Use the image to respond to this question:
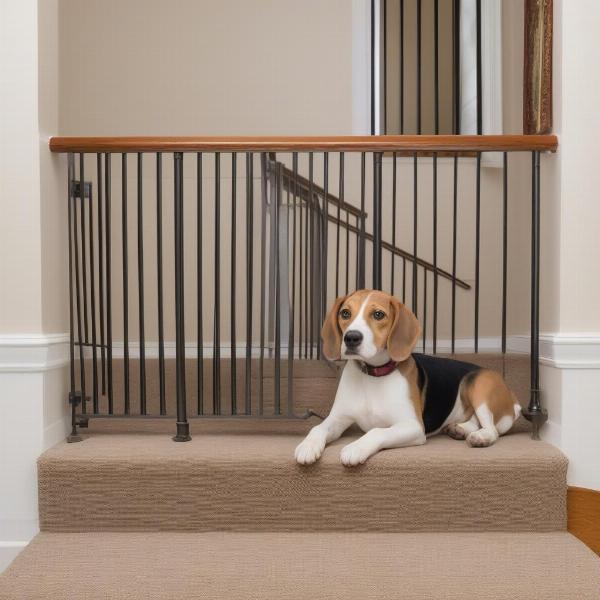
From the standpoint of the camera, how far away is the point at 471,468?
2.13 m

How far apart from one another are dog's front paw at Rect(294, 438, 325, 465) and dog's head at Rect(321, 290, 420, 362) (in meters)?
0.30

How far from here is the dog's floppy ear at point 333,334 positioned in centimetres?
234

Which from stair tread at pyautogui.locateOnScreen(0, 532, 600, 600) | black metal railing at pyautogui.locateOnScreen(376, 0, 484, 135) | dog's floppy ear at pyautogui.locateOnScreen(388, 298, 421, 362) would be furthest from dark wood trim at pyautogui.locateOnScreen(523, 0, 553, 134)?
black metal railing at pyautogui.locateOnScreen(376, 0, 484, 135)

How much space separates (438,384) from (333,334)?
0.45 metres

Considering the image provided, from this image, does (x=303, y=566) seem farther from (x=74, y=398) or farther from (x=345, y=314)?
(x=74, y=398)

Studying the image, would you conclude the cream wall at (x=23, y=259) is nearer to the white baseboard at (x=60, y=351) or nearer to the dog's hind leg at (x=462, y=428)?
the white baseboard at (x=60, y=351)

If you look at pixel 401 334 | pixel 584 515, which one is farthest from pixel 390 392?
pixel 584 515

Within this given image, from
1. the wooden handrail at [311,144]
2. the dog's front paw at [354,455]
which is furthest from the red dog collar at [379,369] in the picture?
the wooden handrail at [311,144]

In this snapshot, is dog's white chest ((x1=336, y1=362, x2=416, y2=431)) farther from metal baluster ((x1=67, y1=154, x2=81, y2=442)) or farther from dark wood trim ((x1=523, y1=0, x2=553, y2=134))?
dark wood trim ((x1=523, y1=0, x2=553, y2=134))

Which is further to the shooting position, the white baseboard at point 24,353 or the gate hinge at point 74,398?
A: the gate hinge at point 74,398

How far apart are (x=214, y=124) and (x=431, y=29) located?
7.59ft

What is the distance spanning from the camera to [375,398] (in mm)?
2307

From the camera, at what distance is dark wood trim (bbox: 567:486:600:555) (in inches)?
84.3

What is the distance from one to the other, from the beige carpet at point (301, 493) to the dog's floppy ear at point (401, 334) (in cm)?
34
